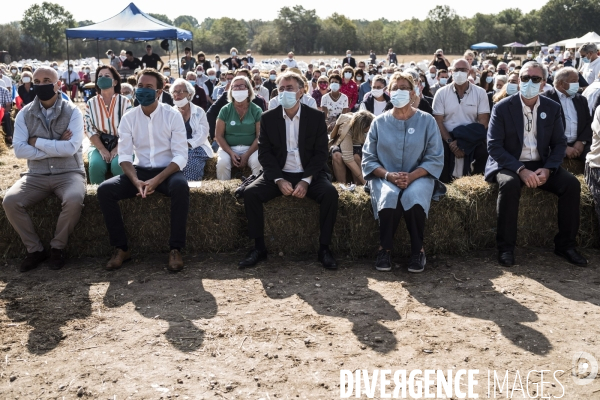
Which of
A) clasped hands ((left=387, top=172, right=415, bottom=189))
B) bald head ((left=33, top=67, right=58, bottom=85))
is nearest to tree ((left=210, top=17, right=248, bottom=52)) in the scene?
bald head ((left=33, top=67, right=58, bottom=85))

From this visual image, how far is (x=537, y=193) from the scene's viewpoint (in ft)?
19.2

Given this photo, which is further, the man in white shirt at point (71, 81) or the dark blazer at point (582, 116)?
the man in white shirt at point (71, 81)

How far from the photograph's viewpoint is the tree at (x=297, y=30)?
9119cm

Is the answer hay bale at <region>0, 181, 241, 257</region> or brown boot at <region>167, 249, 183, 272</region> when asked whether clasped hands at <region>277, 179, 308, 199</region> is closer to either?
hay bale at <region>0, 181, 241, 257</region>

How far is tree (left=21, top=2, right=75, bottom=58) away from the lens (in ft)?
224

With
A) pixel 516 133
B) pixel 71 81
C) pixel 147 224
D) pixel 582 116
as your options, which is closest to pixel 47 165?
pixel 147 224

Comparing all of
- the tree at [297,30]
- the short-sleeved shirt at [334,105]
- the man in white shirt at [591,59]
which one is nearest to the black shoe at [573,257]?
the short-sleeved shirt at [334,105]

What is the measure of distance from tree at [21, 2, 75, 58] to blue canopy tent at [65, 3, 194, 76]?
48905mm

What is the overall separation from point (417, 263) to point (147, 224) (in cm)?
259

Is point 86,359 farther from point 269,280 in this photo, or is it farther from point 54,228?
point 54,228

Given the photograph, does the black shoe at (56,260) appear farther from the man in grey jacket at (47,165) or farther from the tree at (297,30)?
the tree at (297,30)

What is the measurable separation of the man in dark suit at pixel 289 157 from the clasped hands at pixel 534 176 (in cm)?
179

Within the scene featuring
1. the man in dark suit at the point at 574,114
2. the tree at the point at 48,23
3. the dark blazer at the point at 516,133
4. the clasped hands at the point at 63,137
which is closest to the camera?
the clasped hands at the point at 63,137

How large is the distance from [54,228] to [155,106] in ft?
5.01
